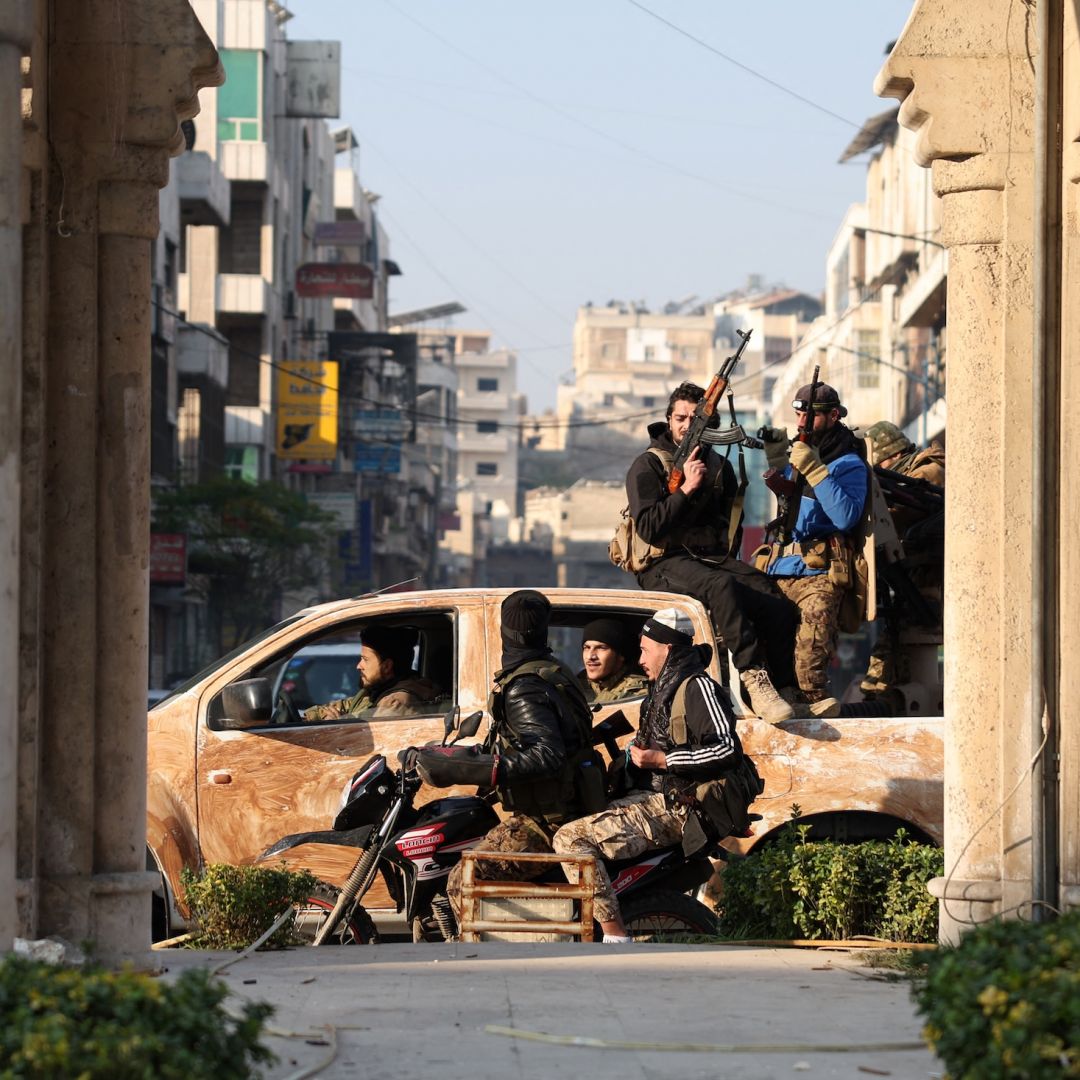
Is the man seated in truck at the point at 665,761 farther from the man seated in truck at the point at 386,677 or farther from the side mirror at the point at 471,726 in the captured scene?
the man seated in truck at the point at 386,677

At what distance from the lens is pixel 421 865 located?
29.2 ft

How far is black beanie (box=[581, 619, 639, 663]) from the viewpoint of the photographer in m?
9.82

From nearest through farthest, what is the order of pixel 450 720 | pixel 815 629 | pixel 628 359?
pixel 450 720, pixel 815 629, pixel 628 359

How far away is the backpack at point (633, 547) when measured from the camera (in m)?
10.7

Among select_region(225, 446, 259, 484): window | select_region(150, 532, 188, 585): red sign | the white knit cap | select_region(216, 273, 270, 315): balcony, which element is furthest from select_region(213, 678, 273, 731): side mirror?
select_region(216, 273, 270, 315): balcony

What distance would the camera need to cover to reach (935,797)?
9.57 metres

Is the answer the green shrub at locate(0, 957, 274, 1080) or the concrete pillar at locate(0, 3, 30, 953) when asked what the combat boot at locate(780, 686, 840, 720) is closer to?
the concrete pillar at locate(0, 3, 30, 953)

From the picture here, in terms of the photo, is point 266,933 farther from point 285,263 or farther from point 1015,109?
point 285,263

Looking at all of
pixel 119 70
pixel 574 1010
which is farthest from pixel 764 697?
pixel 119 70

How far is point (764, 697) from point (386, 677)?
6.29 feet

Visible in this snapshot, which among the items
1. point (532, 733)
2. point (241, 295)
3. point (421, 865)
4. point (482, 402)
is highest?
point (482, 402)

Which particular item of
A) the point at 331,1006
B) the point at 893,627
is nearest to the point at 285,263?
the point at 893,627

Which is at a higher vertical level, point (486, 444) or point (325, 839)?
point (486, 444)

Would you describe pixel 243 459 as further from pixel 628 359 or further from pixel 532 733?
pixel 628 359
